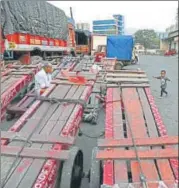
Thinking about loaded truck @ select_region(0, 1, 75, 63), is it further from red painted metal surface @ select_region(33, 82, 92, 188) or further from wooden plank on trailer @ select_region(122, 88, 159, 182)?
red painted metal surface @ select_region(33, 82, 92, 188)

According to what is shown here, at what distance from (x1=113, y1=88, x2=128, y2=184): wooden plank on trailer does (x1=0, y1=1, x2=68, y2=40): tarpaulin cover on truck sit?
504 cm

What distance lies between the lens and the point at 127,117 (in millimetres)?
4641

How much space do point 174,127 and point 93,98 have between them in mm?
1973

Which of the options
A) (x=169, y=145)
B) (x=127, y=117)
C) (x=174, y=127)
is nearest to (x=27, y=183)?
→ (x=169, y=145)

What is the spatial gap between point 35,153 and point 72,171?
17.0 inches

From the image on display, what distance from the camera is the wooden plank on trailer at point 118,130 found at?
9.99ft

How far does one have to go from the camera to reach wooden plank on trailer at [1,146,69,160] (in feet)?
11.0

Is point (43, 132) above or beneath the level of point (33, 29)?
beneath

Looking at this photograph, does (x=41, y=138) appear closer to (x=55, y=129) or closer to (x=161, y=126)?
(x=55, y=129)

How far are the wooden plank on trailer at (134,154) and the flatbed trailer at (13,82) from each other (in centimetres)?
269

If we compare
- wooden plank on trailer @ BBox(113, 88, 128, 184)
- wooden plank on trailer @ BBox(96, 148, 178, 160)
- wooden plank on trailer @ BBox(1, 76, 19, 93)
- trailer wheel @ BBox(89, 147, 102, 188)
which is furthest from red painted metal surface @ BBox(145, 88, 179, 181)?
wooden plank on trailer @ BBox(1, 76, 19, 93)

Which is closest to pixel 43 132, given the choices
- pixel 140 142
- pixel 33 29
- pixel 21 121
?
pixel 21 121

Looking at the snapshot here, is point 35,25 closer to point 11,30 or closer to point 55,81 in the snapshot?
point 11,30

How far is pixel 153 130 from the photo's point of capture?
13.8 feet
